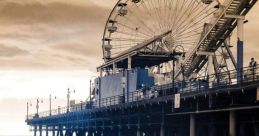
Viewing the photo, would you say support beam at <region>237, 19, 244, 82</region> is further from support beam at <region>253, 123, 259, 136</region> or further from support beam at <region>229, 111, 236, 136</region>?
support beam at <region>229, 111, 236, 136</region>

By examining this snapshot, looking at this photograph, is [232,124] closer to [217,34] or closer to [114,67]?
[217,34]

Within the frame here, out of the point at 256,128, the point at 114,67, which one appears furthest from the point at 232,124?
the point at 114,67

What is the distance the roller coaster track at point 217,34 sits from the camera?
52938 mm

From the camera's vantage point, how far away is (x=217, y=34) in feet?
183

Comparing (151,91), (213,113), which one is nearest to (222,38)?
(151,91)

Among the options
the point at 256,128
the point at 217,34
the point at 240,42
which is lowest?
the point at 256,128

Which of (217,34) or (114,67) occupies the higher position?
(217,34)

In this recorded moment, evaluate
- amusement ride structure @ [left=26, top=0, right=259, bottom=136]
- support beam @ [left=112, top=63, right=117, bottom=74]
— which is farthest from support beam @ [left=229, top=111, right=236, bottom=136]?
support beam @ [left=112, top=63, right=117, bottom=74]

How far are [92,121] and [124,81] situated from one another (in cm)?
739

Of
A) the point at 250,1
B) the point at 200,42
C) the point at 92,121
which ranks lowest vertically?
the point at 92,121

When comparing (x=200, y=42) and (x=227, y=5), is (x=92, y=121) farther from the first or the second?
Answer: (x=227, y=5)

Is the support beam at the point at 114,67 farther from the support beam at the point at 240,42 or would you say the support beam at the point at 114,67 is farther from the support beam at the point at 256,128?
the support beam at the point at 256,128

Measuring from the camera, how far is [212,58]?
189 feet

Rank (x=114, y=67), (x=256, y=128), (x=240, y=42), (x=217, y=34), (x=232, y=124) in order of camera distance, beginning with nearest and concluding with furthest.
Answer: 1. (x=232, y=124)
2. (x=256, y=128)
3. (x=240, y=42)
4. (x=217, y=34)
5. (x=114, y=67)
